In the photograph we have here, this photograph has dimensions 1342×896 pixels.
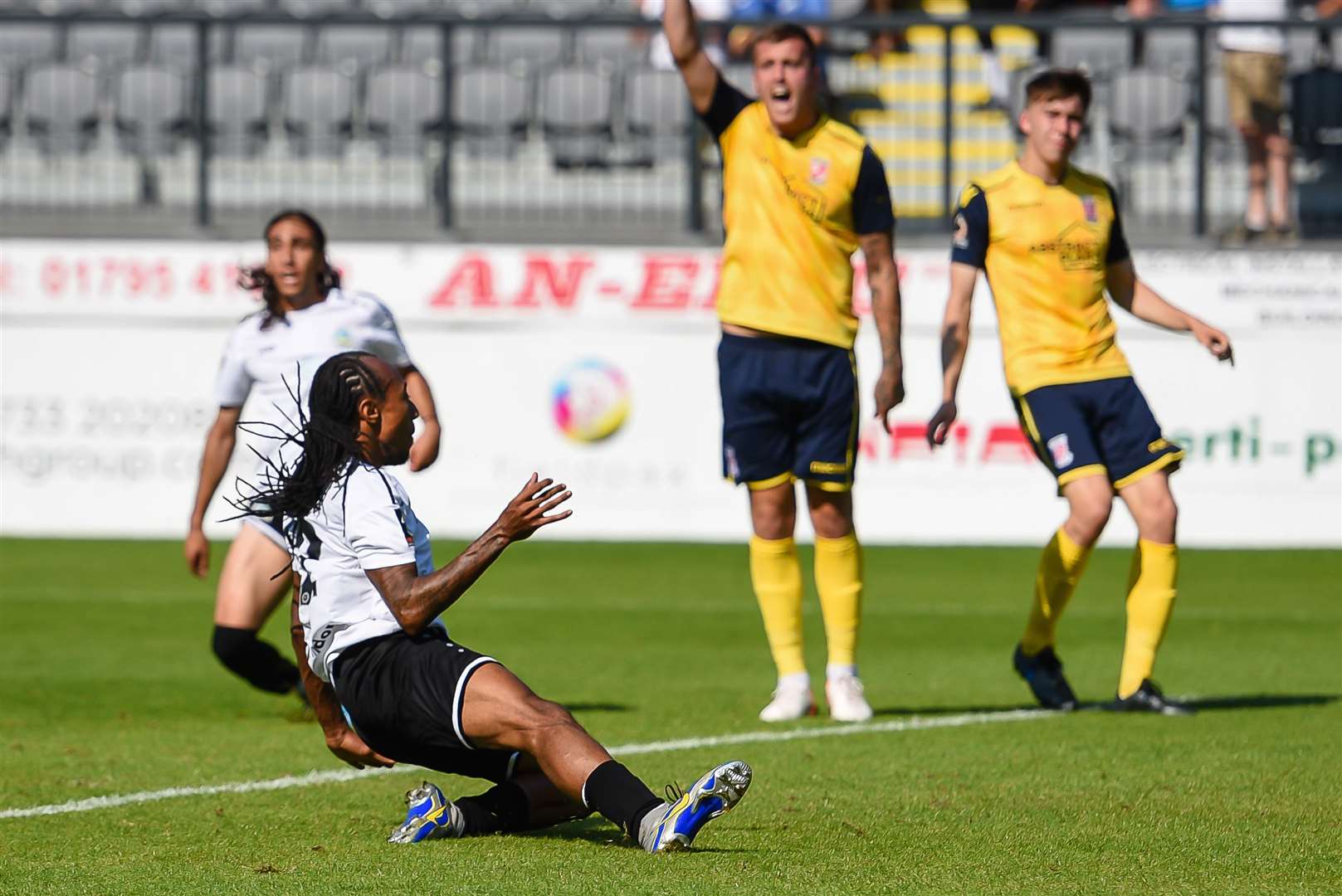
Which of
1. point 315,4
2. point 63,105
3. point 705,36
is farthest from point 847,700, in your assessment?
point 315,4

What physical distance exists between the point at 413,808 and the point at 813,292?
10.1 feet

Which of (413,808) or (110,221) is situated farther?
(110,221)

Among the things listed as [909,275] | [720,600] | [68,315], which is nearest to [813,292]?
[720,600]

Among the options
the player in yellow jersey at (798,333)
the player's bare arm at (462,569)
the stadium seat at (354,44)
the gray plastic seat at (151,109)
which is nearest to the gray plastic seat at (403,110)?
the stadium seat at (354,44)

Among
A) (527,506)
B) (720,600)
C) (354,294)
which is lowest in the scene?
(720,600)

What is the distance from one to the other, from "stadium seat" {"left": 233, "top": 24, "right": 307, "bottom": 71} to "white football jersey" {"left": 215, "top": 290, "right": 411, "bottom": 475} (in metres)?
9.83

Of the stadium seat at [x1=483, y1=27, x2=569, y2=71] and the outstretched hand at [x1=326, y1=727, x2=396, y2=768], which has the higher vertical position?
the stadium seat at [x1=483, y1=27, x2=569, y2=71]

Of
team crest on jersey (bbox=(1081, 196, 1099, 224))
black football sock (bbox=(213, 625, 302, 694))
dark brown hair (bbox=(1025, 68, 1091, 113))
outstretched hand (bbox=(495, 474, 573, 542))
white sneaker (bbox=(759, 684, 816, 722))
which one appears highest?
dark brown hair (bbox=(1025, 68, 1091, 113))

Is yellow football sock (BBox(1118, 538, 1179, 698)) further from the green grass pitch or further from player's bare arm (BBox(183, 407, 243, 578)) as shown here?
player's bare arm (BBox(183, 407, 243, 578))

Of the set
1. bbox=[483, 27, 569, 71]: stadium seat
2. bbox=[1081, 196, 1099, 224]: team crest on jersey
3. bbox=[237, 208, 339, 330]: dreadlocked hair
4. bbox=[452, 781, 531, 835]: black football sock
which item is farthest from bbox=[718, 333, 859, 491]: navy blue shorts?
bbox=[483, 27, 569, 71]: stadium seat

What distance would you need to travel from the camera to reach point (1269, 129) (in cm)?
1568

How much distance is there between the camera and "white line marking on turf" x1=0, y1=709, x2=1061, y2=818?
5.88 meters

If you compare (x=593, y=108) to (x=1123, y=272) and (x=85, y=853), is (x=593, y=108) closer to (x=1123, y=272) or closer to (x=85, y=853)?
(x=1123, y=272)

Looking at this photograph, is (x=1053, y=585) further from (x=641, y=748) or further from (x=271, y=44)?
(x=271, y=44)
